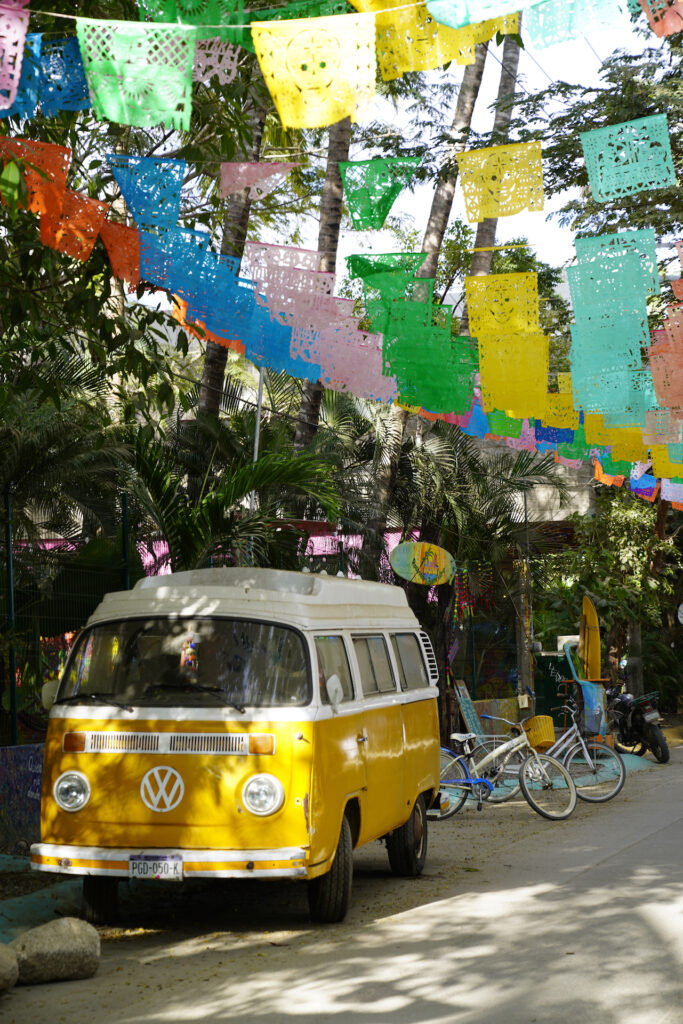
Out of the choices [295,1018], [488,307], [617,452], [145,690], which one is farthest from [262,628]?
[617,452]

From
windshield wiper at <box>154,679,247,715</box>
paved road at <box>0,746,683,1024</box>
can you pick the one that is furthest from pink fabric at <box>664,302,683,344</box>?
windshield wiper at <box>154,679,247,715</box>

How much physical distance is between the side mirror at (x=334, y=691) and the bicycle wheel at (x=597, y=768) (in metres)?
6.76

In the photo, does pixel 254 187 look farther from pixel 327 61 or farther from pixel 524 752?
pixel 524 752

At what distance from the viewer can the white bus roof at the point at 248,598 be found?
24.8ft

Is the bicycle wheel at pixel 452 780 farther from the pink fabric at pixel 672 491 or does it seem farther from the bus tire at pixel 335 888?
the pink fabric at pixel 672 491

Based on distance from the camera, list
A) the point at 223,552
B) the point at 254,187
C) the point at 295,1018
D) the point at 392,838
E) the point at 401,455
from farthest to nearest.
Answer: the point at 401,455 < the point at 223,552 < the point at 392,838 < the point at 254,187 < the point at 295,1018

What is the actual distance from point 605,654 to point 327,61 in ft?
60.4

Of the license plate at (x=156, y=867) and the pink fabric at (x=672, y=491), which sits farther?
the pink fabric at (x=672, y=491)

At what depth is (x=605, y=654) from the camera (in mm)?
23328

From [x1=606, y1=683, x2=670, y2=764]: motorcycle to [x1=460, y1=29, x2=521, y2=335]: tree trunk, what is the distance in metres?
6.68

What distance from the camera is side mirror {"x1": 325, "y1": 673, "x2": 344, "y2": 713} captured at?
291 inches

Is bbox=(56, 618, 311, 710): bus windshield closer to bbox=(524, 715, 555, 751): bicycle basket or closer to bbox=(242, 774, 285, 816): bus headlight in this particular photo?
bbox=(242, 774, 285, 816): bus headlight

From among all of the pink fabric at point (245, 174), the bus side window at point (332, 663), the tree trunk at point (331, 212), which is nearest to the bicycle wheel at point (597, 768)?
the tree trunk at point (331, 212)

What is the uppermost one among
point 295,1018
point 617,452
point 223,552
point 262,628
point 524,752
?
point 617,452
